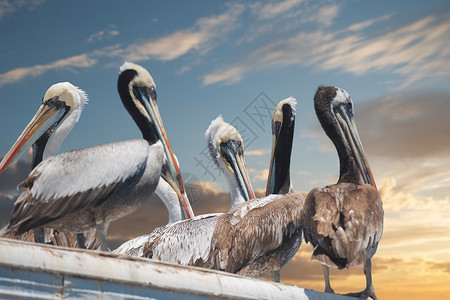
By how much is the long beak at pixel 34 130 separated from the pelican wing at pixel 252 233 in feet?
7.79

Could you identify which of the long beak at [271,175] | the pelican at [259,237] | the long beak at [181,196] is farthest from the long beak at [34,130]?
the long beak at [271,175]

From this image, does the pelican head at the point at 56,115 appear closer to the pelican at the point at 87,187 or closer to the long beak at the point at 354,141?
the pelican at the point at 87,187

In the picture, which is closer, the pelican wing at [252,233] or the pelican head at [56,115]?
the pelican wing at [252,233]

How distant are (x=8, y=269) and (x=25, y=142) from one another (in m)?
3.13

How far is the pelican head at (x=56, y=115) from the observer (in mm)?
6863

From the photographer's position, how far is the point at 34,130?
6793 mm

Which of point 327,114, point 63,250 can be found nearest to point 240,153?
point 327,114

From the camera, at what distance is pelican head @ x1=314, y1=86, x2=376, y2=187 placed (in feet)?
23.2

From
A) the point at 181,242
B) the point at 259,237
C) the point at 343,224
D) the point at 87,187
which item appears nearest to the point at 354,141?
the point at 259,237

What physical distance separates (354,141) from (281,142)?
1.49m

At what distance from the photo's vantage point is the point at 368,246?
5.52 metres

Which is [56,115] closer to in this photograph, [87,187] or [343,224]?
[87,187]

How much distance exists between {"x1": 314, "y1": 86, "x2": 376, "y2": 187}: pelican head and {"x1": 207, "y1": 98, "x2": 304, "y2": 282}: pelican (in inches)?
32.0

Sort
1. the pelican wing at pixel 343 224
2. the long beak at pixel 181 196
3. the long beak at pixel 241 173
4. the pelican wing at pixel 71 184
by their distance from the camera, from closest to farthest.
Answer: the pelican wing at pixel 71 184 < the pelican wing at pixel 343 224 < the long beak at pixel 181 196 < the long beak at pixel 241 173
